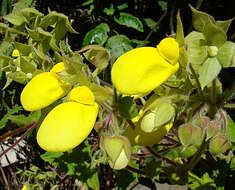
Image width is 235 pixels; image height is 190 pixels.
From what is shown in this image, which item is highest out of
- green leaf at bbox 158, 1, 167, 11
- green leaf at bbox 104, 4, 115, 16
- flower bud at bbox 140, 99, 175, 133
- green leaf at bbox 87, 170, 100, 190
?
green leaf at bbox 104, 4, 115, 16

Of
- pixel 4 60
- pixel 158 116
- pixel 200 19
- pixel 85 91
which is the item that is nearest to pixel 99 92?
pixel 85 91

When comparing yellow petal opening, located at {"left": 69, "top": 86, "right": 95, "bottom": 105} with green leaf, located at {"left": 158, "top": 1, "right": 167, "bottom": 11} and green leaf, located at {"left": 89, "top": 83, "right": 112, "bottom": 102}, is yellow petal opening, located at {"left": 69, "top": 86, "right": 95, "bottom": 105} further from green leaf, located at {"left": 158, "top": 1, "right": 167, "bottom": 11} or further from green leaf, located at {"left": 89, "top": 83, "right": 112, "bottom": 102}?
green leaf, located at {"left": 158, "top": 1, "right": 167, "bottom": 11}

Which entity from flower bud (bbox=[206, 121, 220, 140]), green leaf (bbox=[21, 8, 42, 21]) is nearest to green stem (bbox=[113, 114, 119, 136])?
flower bud (bbox=[206, 121, 220, 140])

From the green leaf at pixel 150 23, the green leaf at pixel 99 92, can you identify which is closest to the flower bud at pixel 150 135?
the green leaf at pixel 99 92

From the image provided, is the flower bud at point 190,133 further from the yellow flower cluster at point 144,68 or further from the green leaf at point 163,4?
the green leaf at point 163,4

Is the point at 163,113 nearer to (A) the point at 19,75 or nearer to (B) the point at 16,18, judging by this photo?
(A) the point at 19,75

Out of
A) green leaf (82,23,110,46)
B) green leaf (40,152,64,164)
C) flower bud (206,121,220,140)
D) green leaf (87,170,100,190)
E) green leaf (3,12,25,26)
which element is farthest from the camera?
green leaf (82,23,110,46)
